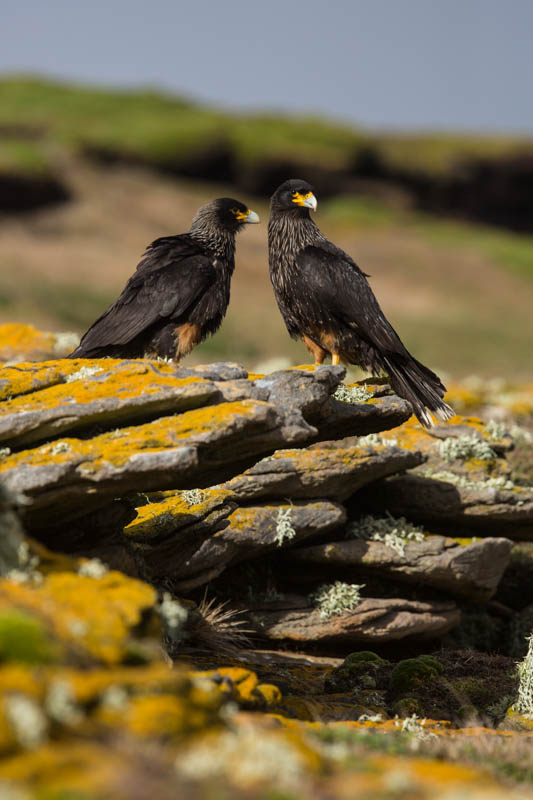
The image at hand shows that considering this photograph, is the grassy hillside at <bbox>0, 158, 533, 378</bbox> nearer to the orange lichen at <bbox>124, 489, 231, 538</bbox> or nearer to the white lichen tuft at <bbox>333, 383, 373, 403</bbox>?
the white lichen tuft at <bbox>333, 383, 373, 403</bbox>

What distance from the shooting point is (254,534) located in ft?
28.3

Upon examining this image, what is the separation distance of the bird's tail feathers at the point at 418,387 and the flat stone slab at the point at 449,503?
1185mm

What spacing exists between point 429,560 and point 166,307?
4.11 meters

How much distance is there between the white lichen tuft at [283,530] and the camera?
28.4ft

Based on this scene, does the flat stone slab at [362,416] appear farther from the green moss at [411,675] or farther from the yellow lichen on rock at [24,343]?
the yellow lichen on rock at [24,343]

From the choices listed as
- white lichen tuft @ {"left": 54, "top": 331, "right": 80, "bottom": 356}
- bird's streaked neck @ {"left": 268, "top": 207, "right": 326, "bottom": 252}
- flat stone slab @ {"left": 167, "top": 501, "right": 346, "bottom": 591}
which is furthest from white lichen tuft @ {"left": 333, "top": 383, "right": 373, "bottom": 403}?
white lichen tuft @ {"left": 54, "top": 331, "right": 80, "bottom": 356}

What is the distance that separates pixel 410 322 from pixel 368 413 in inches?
1510

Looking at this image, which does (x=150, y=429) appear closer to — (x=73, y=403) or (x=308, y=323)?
(x=73, y=403)

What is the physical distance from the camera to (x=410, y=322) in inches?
1806

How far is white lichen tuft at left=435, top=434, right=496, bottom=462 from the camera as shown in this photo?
10945 millimetres

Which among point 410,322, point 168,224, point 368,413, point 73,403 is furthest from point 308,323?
point 168,224

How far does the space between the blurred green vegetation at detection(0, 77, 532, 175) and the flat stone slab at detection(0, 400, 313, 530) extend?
49.0 m

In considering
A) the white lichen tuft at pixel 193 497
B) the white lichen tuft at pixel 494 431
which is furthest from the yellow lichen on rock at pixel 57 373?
the white lichen tuft at pixel 494 431

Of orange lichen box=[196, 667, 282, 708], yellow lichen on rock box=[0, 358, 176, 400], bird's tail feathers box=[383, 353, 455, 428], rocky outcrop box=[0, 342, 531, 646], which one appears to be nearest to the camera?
orange lichen box=[196, 667, 282, 708]
